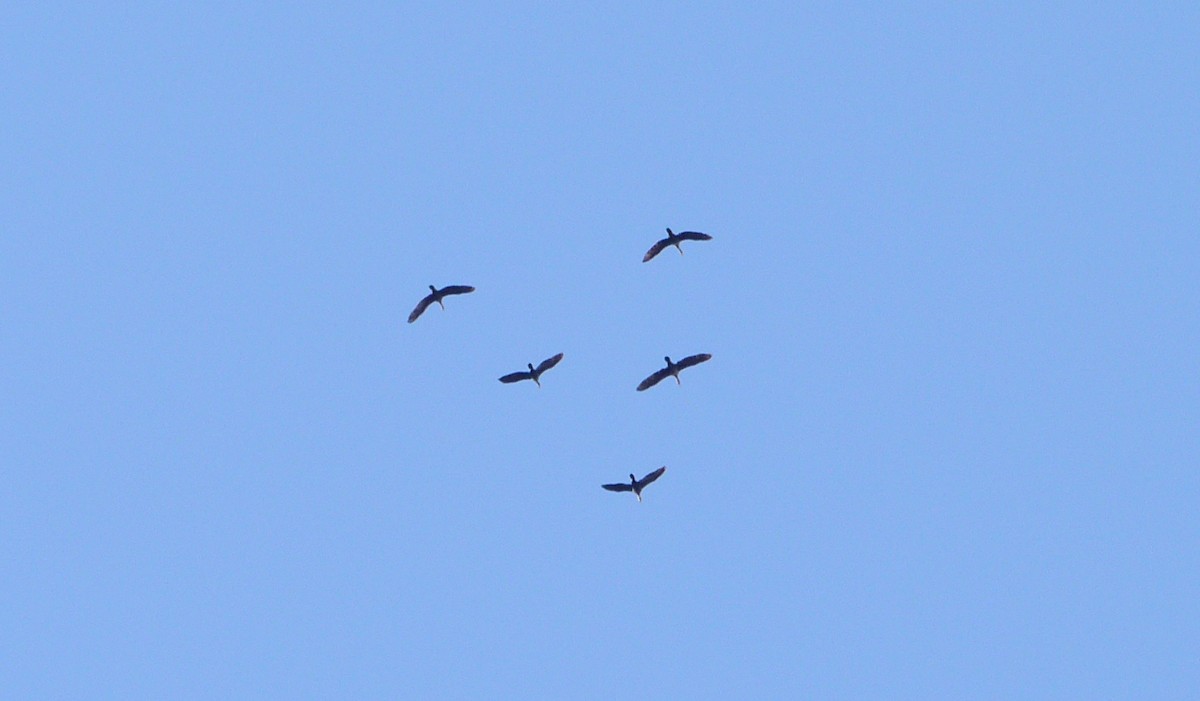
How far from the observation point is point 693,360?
124 m

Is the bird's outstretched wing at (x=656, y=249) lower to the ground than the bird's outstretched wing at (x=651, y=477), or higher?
higher

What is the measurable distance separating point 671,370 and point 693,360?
1101mm

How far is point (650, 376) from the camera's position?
406 feet

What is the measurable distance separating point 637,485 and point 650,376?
17.3 ft

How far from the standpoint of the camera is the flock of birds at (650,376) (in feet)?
406

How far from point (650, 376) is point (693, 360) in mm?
2091

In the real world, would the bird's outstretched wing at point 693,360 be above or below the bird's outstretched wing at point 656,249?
below

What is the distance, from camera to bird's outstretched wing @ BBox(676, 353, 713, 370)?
124m

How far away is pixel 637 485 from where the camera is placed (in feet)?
411

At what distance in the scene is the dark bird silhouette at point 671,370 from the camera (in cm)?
12350

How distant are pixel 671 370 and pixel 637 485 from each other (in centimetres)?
579

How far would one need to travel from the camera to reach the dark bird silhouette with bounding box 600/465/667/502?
125 m

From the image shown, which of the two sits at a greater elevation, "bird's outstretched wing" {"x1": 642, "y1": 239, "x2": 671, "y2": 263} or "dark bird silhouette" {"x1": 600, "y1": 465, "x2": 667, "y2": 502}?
"bird's outstretched wing" {"x1": 642, "y1": 239, "x2": 671, "y2": 263}

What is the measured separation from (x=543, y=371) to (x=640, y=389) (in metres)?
4.57
